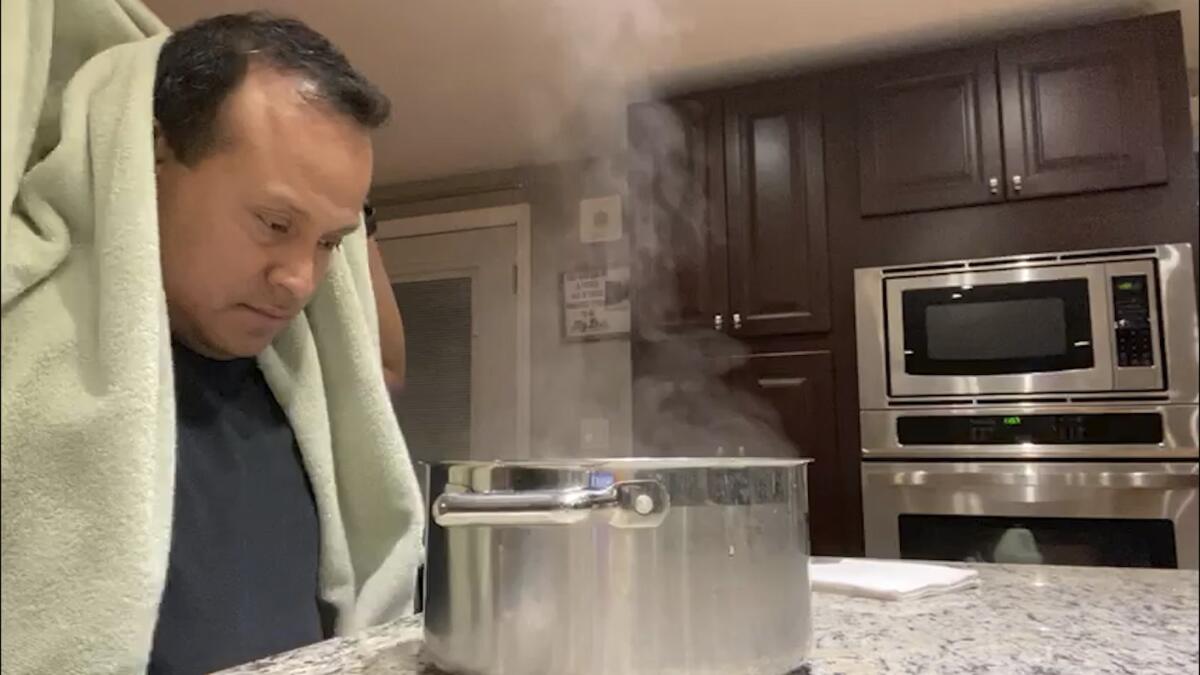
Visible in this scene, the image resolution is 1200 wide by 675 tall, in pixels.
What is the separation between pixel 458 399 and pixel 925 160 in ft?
4.36

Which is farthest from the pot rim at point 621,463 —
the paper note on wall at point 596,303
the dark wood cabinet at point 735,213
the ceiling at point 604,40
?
the paper note on wall at point 596,303

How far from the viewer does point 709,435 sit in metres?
2.23

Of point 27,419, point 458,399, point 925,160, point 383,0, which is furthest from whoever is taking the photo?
point 458,399

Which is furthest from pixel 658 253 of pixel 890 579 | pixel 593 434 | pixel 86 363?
pixel 86 363

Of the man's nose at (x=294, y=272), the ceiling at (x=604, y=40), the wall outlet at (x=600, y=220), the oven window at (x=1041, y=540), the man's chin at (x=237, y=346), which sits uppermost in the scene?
the ceiling at (x=604, y=40)

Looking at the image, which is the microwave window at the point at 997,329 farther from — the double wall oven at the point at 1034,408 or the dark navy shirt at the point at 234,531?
the dark navy shirt at the point at 234,531

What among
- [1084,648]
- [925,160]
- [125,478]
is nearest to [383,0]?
[925,160]

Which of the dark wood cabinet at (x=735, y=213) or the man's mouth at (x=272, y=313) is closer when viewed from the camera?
the man's mouth at (x=272, y=313)

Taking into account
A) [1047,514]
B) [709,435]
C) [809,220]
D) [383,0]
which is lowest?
[1047,514]

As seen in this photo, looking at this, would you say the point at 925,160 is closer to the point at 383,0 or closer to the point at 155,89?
the point at 383,0

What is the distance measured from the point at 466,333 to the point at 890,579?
2.11 metres

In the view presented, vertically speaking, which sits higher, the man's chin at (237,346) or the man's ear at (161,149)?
the man's ear at (161,149)

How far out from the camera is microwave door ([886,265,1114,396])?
194cm

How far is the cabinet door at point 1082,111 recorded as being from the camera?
1.95 meters
